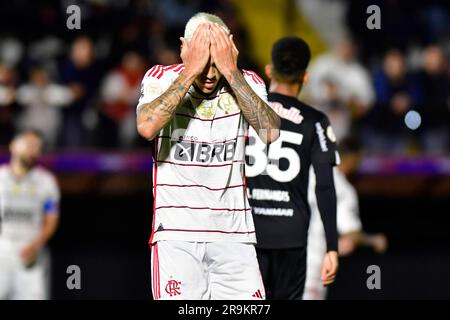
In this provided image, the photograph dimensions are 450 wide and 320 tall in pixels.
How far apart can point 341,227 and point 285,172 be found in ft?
7.40

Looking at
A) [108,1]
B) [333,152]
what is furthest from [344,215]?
[108,1]

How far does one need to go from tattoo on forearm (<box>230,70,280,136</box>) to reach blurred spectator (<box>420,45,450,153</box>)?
6.35m

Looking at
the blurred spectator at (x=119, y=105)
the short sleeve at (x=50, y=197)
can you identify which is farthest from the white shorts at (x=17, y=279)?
the blurred spectator at (x=119, y=105)

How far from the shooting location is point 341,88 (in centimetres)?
1152

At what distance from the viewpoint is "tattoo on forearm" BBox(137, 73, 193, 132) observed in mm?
4859

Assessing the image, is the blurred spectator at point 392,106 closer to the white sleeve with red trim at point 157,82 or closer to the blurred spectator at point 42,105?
the blurred spectator at point 42,105

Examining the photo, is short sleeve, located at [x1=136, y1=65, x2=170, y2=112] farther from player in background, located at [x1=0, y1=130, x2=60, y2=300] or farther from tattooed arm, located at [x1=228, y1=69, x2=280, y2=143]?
player in background, located at [x1=0, y1=130, x2=60, y2=300]

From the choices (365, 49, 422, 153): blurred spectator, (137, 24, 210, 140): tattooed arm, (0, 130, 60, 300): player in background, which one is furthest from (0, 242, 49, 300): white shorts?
(137, 24, 210, 140): tattooed arm

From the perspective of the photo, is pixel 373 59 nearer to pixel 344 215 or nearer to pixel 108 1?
pixel 108 1

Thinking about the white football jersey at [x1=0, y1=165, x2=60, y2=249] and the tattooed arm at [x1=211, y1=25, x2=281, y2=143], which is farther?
the white football jersey at [x1=0, y1=165, x2=60, y2=249]

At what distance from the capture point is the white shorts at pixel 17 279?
978 cm

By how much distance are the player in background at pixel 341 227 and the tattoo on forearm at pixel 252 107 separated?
8.52 ft

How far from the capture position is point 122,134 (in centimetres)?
1079

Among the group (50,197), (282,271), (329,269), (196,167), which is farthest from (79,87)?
(196,167)
